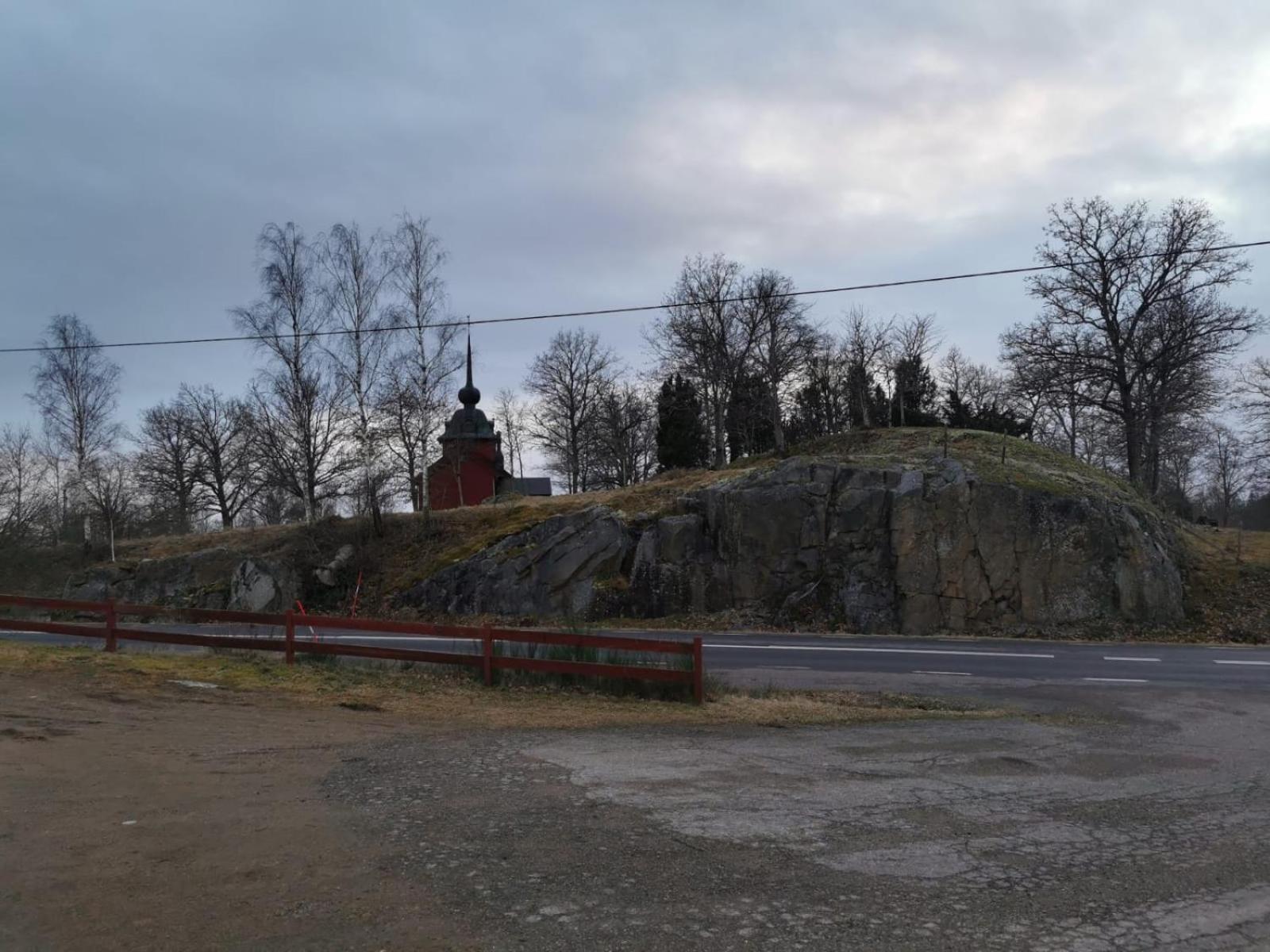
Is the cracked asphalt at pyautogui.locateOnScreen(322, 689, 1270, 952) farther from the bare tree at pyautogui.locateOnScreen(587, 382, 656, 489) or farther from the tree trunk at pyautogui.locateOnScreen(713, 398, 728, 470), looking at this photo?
the bare tree at pyautogui.locateOnScreen(587, 382, 656, 489)

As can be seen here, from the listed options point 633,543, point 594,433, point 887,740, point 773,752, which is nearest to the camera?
point 773,752

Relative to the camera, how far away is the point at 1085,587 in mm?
24359

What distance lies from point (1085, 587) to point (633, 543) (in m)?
13.5

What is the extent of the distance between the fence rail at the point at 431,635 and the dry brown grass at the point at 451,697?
332 mm

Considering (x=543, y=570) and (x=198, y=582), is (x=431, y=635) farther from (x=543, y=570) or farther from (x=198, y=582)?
(x=198, y=582)

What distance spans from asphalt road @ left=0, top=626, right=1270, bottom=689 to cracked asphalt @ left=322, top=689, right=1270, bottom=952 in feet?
17.9

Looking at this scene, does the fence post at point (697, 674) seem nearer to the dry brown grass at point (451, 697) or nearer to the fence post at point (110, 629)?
the dry brown grass at point (451, 697)

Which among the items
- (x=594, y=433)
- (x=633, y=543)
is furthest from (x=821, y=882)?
(x=594, y=433)

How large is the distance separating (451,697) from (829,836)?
297 inches

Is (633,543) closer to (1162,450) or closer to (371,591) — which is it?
(371,591)

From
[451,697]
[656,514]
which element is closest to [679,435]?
[656,514]

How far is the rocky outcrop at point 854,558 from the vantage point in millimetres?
24672

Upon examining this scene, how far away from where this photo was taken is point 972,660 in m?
18.1

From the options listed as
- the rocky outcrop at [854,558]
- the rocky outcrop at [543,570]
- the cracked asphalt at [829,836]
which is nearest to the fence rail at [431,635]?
the cracked asphalt at [829,836]
